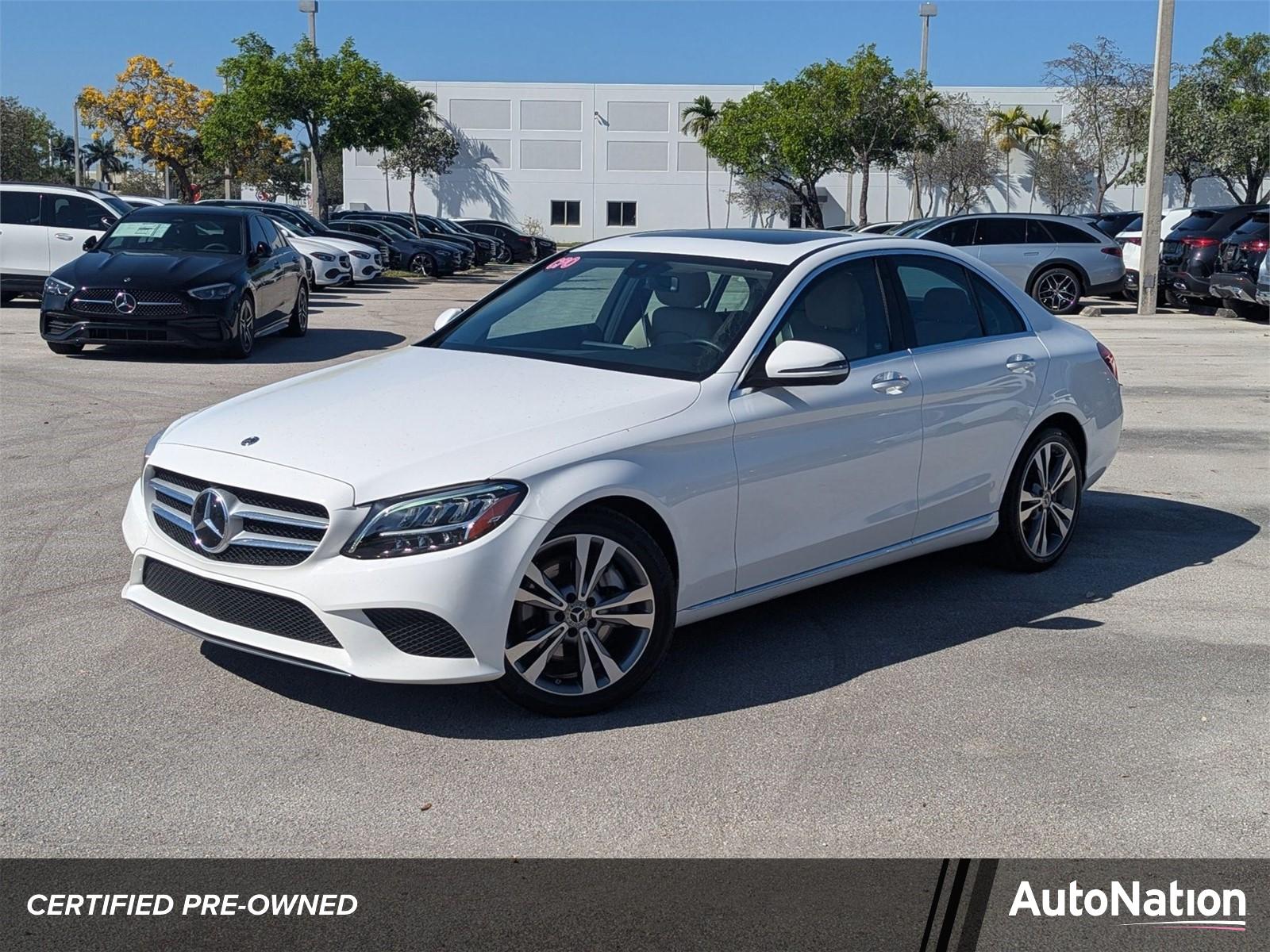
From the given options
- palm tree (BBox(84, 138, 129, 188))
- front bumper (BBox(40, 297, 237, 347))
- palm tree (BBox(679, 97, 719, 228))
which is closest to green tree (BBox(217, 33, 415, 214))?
front bumper (BBox(40, 297, 237, 347))

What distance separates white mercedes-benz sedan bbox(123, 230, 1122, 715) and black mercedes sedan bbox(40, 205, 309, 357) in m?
8.48

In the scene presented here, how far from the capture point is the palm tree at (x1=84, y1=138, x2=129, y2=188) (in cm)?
10288

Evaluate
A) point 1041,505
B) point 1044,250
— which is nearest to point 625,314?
point 1041,505

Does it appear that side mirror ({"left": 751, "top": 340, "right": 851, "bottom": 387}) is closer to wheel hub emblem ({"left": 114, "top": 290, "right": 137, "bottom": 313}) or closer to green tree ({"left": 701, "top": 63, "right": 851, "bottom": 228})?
wheel hub emblem ({"left": 114, "top": 290, "right": 137, "bottom": 313})

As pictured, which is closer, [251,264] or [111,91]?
[251,264]

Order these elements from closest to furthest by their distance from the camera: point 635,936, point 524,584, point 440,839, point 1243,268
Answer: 1. point 635,936
2. point 440,839
3. point 524,584
4. point 1243,268

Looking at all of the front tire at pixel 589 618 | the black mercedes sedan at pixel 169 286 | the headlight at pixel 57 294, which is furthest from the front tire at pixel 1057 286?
the front tire at pixel 589 618

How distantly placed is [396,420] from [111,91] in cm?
6209

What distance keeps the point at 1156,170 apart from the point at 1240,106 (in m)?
31.3

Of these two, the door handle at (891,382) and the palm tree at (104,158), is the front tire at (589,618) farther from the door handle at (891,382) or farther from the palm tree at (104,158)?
the palm tree at (104,158)

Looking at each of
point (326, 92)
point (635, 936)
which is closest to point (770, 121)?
point (326, 92)

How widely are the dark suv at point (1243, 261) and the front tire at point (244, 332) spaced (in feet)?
46.6

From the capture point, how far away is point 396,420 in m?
4.93

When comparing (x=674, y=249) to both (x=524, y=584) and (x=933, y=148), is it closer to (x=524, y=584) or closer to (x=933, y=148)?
(x=524, y=584)
